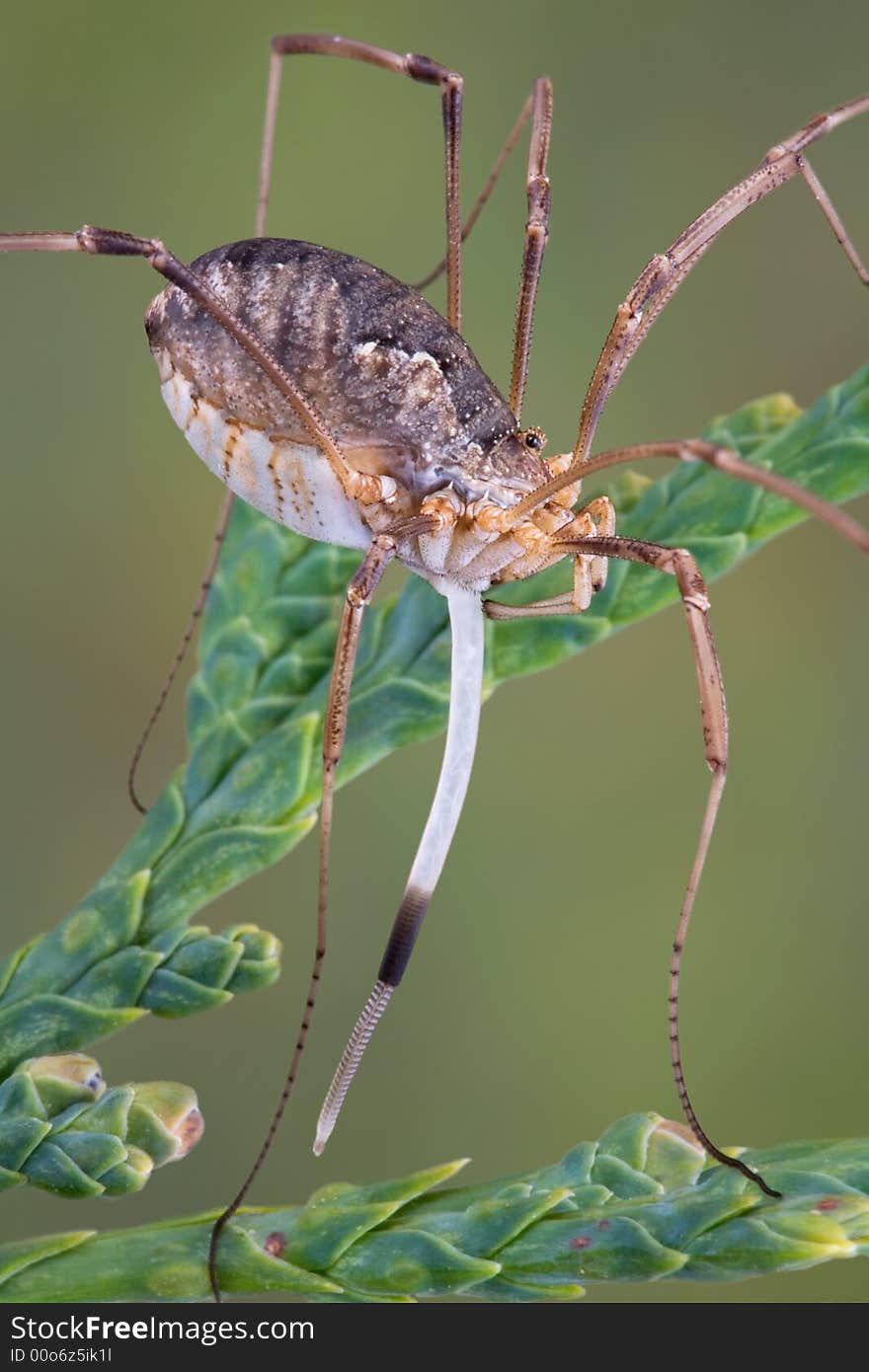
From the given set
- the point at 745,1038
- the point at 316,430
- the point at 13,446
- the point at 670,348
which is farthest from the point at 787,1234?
the point at 13,446

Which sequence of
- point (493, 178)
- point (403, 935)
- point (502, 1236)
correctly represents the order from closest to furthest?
point (502, 1236), point (403, 935), point (493, 178)

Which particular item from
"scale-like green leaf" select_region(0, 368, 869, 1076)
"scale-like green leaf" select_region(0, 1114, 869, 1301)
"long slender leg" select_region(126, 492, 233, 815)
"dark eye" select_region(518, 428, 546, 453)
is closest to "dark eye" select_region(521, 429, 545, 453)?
"dark eye" select_region(518, 428, 546, 453)

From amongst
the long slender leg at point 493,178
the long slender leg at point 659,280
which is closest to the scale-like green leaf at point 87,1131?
the long slender leg at point 659,280

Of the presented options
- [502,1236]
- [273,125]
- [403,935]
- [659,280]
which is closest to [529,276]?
[659,280]

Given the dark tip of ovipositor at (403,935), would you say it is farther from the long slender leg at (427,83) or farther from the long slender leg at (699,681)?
the long slender leg at (427,83)

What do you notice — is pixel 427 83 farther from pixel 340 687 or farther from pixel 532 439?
pixel 340 687

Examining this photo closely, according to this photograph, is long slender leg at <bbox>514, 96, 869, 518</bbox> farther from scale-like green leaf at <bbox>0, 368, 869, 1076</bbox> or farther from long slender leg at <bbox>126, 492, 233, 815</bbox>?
long slender leg at <bbox>126, 492, 233, 815</bbox>
